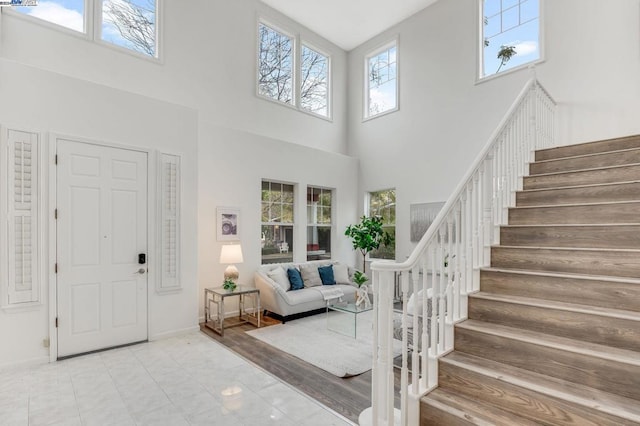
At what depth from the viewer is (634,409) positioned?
5.28 ft

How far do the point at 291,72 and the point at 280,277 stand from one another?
414cm

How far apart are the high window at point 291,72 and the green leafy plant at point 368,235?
2.60 meters

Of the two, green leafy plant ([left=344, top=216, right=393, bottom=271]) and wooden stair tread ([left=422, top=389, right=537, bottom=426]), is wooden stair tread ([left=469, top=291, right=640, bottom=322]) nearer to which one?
wooden stair tread ([left=422, top=389, right=537, bottom=426])

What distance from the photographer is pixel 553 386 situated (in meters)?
1.84

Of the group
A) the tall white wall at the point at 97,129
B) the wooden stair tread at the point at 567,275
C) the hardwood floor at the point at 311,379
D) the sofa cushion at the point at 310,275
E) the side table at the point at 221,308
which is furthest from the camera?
the sofa cushion at the point at 310,275

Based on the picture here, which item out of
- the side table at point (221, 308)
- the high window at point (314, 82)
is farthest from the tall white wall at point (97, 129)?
the high window at point (314, 82)

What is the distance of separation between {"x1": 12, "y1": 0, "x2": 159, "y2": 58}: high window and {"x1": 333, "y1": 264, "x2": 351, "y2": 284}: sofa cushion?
454 centimetres

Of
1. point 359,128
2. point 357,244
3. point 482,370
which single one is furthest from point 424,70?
point 482,370

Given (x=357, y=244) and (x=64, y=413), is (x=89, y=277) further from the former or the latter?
(x=357, y=244)

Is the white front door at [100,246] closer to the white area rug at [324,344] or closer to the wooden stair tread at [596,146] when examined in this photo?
the white area rug at [324,344]

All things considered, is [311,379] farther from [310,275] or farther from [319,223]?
[319,223]

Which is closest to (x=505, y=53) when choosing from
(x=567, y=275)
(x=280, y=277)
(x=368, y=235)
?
(x=368, y=235)

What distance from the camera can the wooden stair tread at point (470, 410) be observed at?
6.00ft

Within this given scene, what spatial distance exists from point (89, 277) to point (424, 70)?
627 centimetres
